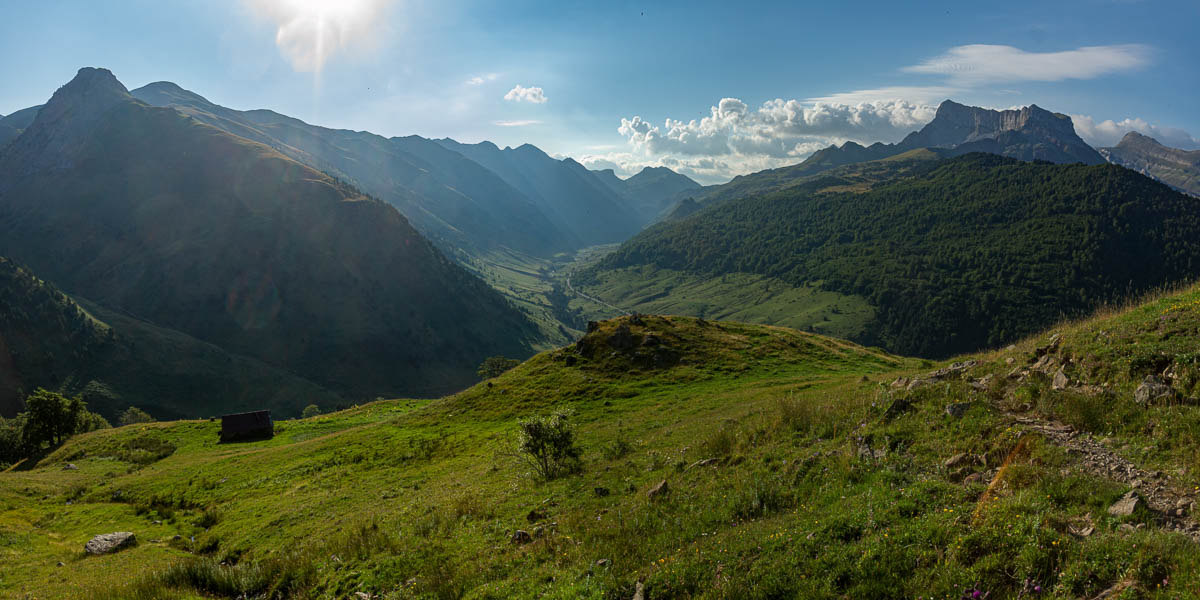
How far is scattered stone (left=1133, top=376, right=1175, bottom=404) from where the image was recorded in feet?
44.1

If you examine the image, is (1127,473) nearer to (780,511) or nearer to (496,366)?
(780,511)

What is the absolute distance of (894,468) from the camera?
14227 mm

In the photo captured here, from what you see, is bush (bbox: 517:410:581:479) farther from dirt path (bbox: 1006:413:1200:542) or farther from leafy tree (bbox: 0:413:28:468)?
leafy tree (bbox: 0:413:28:468)

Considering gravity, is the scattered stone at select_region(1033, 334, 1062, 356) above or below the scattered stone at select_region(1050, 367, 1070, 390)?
above

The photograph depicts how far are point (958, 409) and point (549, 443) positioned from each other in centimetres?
1814

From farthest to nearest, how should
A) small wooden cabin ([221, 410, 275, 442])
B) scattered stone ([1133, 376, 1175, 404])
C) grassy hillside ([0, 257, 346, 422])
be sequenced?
grassy hillside ([0, 257, 346, 422]) < small wooden cabin ([221, 410, 275, 442]) < scattered stone ([1133, 376, 1175, 404])

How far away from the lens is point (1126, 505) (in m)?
9.95

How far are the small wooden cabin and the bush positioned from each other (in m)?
55.9

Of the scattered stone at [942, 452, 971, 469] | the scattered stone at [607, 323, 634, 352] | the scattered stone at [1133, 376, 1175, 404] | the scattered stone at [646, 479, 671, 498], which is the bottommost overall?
the scattered stone at [607, 323, 634, 352]

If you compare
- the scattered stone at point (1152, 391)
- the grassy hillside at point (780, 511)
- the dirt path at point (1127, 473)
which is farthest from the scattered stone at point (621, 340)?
the scattered stone at point (1152, 391)

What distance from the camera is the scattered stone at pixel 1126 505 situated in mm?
9766

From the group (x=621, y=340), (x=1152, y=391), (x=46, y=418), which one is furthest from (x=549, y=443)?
(x=46, y=418)

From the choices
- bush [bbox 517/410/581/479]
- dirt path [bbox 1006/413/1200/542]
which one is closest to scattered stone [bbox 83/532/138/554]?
bush [bbox 517/410/581/479]

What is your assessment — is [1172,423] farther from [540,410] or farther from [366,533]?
[540,410]
